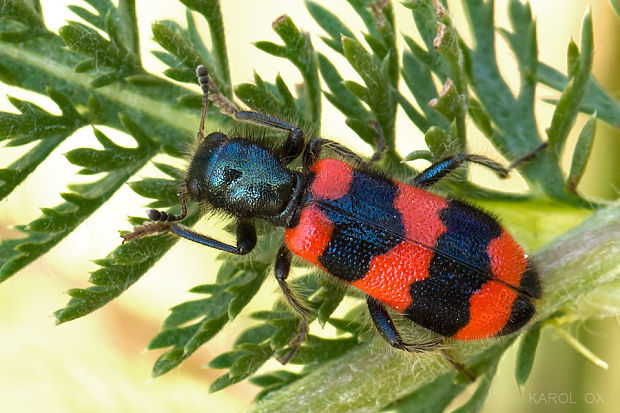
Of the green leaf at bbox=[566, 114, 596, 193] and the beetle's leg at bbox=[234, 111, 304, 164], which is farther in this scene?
the beetle's leg at bbox=[234, 111, 304, 164]

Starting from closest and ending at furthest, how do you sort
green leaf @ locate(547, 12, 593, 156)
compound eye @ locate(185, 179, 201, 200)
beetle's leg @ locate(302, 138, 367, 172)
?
1. green leaf @ locate(547, 12, 593, 156)
2. compound eye @ locate(185, 179, 201, 200)
3. beetle's leg @ locate(302, 138, 367, 172)

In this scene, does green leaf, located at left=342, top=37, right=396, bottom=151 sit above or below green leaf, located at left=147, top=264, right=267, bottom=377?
above

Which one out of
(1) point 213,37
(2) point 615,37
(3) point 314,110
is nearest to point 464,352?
(3) point 314,110

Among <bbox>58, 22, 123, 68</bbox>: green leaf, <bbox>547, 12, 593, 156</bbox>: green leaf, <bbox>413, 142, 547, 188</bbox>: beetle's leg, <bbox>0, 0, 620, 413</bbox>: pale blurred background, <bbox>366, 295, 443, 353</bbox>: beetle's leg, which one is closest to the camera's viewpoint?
<bbox>58, 22, 123, 68</bbox>: green leaf

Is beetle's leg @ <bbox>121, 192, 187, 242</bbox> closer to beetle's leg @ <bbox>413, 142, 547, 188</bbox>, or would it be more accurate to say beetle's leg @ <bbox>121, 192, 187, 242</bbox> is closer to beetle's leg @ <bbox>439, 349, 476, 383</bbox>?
beetle's leg @ <bbox>413, 142, 547, 188</bbox>

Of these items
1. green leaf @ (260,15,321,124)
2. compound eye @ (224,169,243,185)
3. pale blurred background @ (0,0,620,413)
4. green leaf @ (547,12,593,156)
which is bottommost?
pale blurred background @ (0,0,620,413)

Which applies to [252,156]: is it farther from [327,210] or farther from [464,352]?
[464,352]

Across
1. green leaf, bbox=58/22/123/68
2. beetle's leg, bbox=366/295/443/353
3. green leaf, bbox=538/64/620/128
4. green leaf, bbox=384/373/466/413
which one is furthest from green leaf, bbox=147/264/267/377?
green leaf, bbox=538/64/620/128

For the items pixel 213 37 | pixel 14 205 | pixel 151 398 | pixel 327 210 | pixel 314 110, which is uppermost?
pixel 213 37
